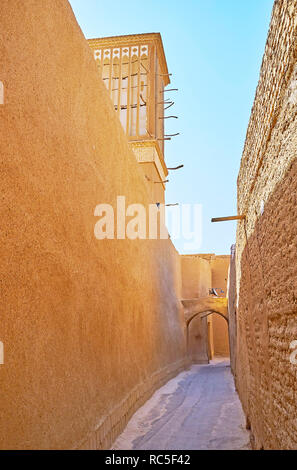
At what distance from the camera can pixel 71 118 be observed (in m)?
4.56

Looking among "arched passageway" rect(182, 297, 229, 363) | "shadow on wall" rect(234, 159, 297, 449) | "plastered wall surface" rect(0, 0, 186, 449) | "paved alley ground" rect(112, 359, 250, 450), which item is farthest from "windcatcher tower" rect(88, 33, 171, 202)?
"shadow on wall" rect(234, 159, 297, 449)

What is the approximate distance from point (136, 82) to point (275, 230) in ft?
49.5

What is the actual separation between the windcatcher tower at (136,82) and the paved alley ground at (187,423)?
361 inches

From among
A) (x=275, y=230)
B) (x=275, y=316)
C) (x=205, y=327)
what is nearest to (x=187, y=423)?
(x=275, y=316)

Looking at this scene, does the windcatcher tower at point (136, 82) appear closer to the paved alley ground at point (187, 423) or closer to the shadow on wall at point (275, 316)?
the paved alley ground at point (187, 423)

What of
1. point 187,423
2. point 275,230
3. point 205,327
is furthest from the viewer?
point 205,327

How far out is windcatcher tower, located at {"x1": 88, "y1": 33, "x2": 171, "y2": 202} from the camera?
53.4 ft

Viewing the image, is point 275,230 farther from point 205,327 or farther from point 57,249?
point 205,327

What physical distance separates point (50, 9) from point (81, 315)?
3.37 m

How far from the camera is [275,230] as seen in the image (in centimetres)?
340

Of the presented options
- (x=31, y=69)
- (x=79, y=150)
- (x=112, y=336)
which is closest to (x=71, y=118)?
(x=79, y=150)

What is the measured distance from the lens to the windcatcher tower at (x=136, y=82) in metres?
16.3

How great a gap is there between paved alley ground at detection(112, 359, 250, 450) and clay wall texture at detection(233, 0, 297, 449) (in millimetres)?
829
